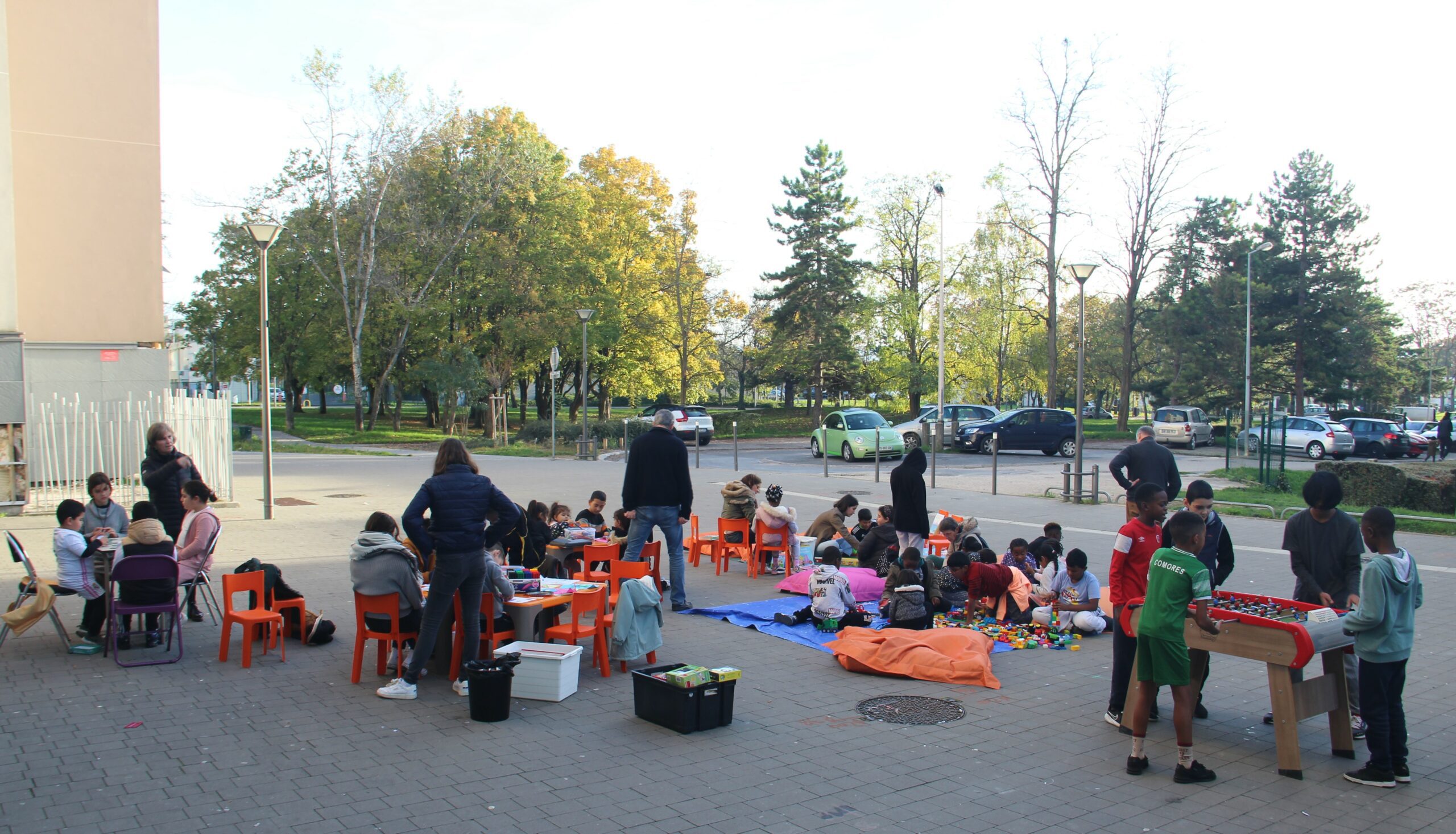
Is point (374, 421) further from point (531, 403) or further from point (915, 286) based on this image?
point (531, 403)

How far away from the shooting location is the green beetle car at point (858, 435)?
29.2 metres

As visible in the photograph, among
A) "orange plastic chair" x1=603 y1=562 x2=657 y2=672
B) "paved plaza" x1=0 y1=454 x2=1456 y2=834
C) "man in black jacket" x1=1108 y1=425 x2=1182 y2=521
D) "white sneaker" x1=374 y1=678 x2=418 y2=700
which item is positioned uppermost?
"man in black jacket" x1=1108 y1=425 x2=1182 y2=521

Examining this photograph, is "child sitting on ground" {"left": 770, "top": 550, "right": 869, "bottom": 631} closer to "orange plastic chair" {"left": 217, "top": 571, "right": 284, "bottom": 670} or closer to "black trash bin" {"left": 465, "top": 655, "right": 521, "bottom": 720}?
"black trash bin" {"left": 465, "top": 655, "right": 521, "bottom": 720}

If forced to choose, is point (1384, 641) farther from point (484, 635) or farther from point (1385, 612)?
point (484, 635)

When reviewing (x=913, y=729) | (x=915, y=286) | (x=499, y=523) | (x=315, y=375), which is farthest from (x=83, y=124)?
(x=915, y=286)

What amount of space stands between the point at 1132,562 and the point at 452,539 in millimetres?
4428

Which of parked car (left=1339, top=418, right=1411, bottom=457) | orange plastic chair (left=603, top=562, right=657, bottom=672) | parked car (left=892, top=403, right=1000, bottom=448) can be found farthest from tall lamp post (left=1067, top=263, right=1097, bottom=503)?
parked car (left=1339, top=418, right=1411, bottom=457)

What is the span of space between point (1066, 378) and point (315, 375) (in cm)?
4794

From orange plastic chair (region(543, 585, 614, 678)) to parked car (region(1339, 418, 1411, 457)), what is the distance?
35.9 meters

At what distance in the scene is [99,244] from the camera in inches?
816

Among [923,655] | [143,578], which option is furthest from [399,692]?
[923,655]

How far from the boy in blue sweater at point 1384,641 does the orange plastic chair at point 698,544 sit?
25.2 feet

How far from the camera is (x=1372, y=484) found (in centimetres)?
1719

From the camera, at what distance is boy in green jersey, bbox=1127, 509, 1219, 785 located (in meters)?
5.05
